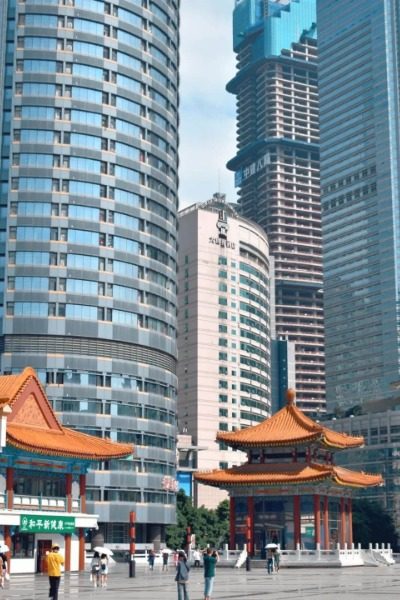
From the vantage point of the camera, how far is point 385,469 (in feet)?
601

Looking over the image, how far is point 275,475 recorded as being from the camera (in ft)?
269

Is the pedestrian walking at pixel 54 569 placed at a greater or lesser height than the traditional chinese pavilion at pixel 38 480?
lesser

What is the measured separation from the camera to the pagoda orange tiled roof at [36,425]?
6950cm

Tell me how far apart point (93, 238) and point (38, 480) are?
177 ft

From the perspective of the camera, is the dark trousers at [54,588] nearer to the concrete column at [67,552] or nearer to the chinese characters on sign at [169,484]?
the concrete column at [67,552]

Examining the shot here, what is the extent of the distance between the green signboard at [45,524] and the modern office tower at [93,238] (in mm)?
43800

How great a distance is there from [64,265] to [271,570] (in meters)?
61.0

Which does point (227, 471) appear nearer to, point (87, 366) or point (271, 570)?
point (271, 570)

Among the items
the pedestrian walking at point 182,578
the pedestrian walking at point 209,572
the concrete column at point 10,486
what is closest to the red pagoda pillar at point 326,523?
the concrete column at point 10,486

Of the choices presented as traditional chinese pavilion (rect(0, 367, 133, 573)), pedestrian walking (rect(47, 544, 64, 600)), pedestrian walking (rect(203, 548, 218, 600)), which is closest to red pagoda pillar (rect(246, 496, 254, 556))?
traditional chinese pavilion (rect(0, 367, 133, 573))

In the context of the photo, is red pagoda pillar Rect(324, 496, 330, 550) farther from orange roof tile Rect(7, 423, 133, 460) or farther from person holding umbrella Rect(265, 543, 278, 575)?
orange roof tile Rect(7, 423, 133, 460)

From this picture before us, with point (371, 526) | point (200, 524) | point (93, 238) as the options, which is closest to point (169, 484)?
point (200, 524)

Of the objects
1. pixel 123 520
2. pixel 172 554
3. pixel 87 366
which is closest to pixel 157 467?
pixel 123 520

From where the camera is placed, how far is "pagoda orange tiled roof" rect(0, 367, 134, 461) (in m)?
69.5
